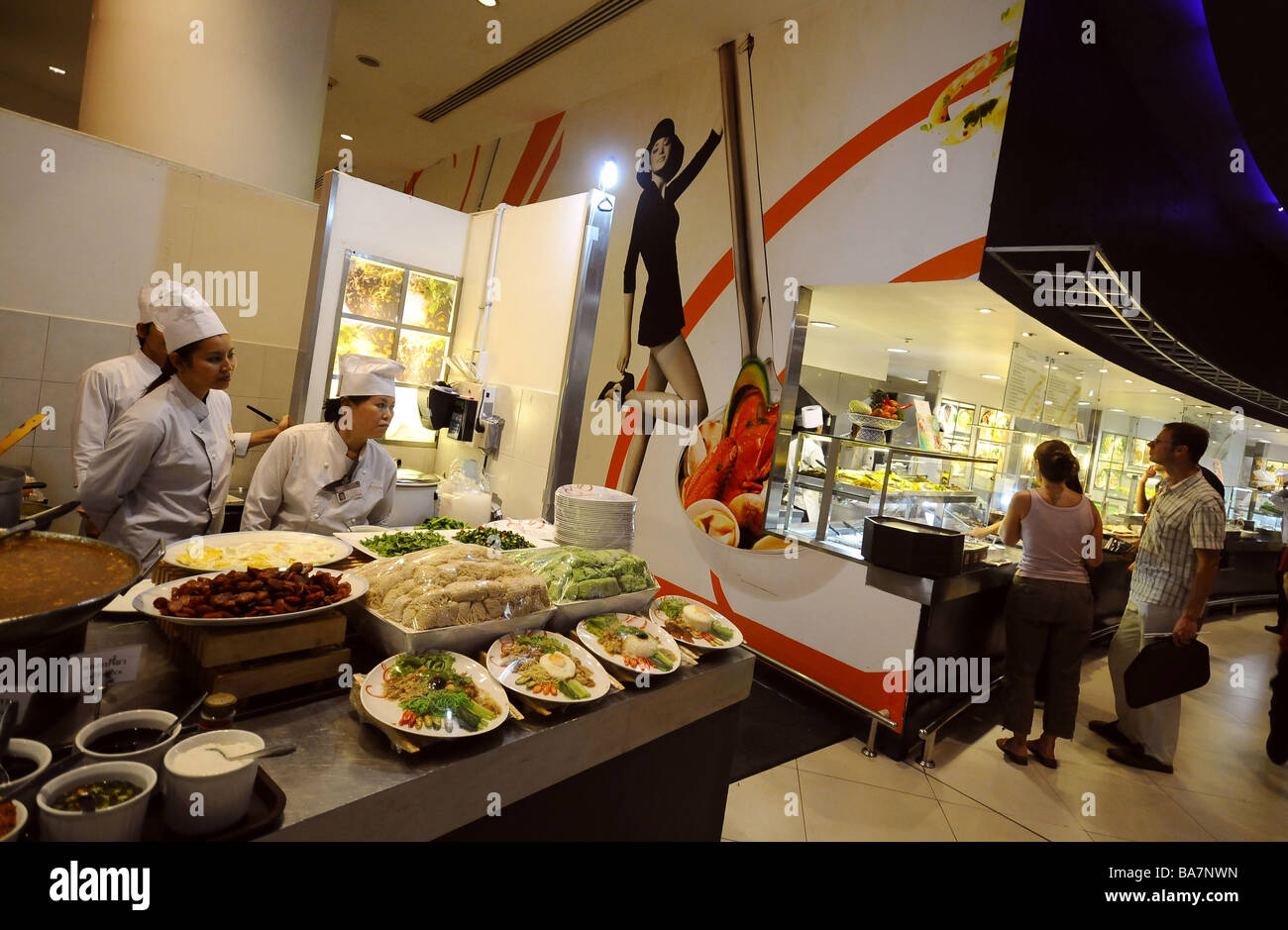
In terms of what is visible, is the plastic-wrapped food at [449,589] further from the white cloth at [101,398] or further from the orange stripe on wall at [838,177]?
the orange stripe on wall at [838,177]

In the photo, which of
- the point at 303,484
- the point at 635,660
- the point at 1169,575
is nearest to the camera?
the point at 635,660

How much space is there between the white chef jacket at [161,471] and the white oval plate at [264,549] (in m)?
0.74

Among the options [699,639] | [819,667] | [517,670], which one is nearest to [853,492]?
[819,667]

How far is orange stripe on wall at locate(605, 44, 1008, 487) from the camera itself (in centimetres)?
364

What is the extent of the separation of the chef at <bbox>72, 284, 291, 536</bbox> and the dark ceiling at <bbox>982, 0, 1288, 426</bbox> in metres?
4.04

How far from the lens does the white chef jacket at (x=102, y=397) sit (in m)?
2.68

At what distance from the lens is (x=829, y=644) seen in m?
4.16

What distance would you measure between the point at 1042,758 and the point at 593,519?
3.37m

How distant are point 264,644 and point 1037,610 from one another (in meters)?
4.03

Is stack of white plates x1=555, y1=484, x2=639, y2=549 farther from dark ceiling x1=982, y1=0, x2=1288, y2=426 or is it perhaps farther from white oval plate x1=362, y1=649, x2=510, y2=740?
dark ceiling x1=982, y1=0, x2=1288, y2=426

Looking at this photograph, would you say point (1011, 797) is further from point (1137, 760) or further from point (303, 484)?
point (303, 484)

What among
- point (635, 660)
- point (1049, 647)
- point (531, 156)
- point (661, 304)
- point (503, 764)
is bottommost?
point (1049, 647)

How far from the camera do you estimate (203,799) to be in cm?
98
